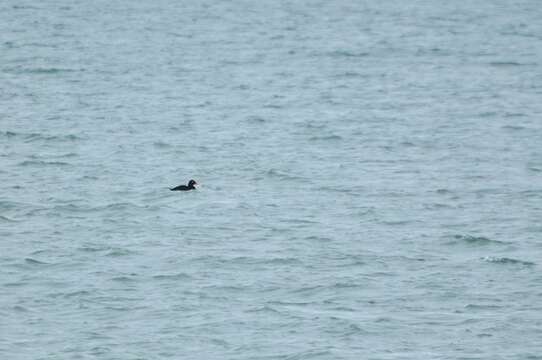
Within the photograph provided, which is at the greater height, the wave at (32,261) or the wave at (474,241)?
the wave at (32,261)

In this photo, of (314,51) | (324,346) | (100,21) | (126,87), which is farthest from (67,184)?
(100,21)

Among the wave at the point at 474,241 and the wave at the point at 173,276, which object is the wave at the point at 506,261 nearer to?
the wave at the point at 474,241

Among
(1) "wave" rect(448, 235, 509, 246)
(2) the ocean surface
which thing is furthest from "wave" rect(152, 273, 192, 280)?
(1) "wave" rect(448, 235, 509, 246)

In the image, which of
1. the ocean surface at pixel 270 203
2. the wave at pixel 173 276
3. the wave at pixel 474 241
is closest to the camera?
the ocean surface at pixel 270 203

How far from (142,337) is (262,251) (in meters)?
6.66

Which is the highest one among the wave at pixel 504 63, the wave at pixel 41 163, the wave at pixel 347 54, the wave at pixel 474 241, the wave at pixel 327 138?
the wave at pixel 474 241

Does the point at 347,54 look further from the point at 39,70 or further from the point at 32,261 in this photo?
the point at 32,261

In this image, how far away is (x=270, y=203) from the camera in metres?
37.4

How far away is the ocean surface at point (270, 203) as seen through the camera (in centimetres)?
2688

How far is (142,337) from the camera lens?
86.0ft

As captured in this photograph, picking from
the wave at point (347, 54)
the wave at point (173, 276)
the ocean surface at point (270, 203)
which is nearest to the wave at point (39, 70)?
the ocean surface at point (270, 203)

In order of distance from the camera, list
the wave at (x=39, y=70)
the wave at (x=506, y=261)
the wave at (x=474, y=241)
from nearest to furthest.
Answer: the wave at (x=506, y=261), the wave at (x=474, y=241), the wave at (x=39, y=70)

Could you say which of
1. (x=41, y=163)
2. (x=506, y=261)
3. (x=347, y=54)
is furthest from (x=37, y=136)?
(x=347, y=54)

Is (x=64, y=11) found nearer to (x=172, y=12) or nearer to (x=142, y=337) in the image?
(x=172, y=12)
